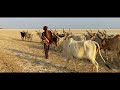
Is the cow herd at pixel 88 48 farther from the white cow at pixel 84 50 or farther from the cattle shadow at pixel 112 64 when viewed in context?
the cattle shadow at pixel 112 64

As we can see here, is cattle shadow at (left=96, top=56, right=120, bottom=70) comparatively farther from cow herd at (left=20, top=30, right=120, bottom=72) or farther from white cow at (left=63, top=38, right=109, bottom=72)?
white cow at (left=63, top=38, right=109, bottom=72)

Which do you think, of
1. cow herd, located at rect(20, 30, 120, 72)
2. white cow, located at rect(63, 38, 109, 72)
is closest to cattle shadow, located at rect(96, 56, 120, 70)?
cow herd, located at rect(20, 30, 120, 72)

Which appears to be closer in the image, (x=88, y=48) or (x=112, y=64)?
(x=88, y=48)

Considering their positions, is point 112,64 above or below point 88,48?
below

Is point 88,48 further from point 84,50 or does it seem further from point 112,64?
point 112,64

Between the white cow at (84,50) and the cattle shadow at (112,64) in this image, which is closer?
the white cow at (84,50)

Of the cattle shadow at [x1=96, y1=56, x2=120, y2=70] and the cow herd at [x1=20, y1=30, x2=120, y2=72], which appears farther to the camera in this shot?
the cattle shadow at [x1=96, y1=56, x2=120, y2=70]

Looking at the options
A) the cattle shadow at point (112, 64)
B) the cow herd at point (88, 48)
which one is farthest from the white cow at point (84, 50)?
the cattle shadow at point (112, 64)

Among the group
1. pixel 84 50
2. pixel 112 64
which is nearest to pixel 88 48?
pixel 84 50

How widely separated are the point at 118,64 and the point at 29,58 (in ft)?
12.7

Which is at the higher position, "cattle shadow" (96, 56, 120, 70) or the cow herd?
the cow herd

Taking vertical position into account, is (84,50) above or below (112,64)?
above
